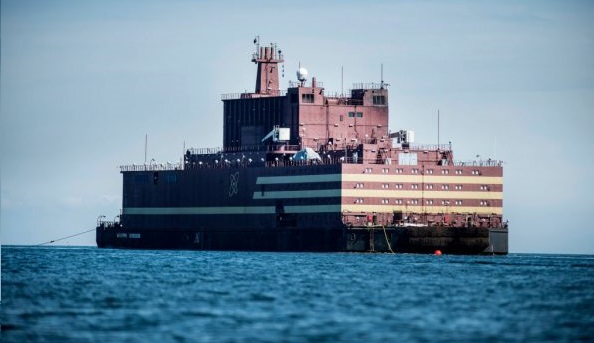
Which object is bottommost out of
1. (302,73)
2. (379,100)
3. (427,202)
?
(427,202)

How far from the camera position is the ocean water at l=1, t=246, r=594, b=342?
72500 mm

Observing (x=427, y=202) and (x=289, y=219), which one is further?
(x=289, y=219)

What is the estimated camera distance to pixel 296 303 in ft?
286

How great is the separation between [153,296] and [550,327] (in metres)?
24.8

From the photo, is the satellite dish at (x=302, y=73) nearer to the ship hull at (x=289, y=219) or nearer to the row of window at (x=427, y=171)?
the ship hull at (x=289, y=219)

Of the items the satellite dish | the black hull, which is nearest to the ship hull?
the black hull

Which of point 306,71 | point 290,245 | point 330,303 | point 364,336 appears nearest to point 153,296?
point 330,303

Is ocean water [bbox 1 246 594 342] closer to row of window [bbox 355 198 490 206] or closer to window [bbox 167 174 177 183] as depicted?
row of window [bbox 355 198 490 206]

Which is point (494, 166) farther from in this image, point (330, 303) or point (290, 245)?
point (330, 303)

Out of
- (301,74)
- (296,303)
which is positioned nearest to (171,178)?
(301,74)

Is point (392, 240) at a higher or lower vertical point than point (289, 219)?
lower

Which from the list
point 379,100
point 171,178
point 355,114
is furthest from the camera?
point 171,178

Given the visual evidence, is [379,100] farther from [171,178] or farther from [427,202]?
[171,178]

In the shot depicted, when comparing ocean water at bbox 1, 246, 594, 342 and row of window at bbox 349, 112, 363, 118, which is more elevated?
row of window at bbox 349, 112, 363, 118
